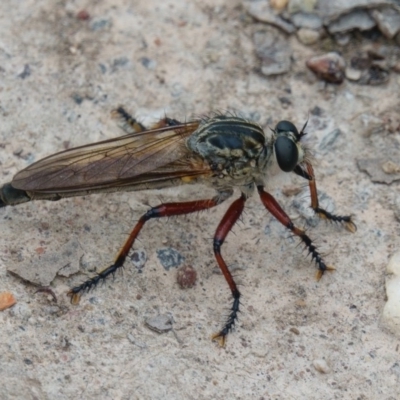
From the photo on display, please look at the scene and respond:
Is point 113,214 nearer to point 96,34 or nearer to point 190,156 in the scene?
point 190,156

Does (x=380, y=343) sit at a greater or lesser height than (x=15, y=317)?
lesser

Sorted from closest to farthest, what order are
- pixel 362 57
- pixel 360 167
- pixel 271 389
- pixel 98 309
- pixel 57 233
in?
pixel 271 389 → pixel 98 309 → pixel 57 233 → pixel 360 167 → pixel 362 57

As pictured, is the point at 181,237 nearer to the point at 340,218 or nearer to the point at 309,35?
the point at 340,218

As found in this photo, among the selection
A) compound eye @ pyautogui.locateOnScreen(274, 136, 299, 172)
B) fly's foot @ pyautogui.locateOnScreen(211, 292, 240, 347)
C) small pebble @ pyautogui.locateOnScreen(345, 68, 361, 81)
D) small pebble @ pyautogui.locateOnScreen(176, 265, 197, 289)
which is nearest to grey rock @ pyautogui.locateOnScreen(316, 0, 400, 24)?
small pebble @ pyautogui.locateOnScreen(345, 68, 361, 81)

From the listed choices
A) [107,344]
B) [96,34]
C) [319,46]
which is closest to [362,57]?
[319,46]

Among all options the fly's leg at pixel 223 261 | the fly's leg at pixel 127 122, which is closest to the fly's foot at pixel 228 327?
the fly's leg at pixel 223 261

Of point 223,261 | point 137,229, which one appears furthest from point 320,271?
point 137,229

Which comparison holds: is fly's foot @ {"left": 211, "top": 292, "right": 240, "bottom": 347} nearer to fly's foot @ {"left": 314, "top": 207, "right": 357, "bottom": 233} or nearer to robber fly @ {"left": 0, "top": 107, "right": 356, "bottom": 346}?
robber fly @ {"left": 0, "top": 107, "right": 356, "bottom": 346}

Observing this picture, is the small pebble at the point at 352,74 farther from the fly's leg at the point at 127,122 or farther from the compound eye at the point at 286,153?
the fly's leg at the point at 127,122
